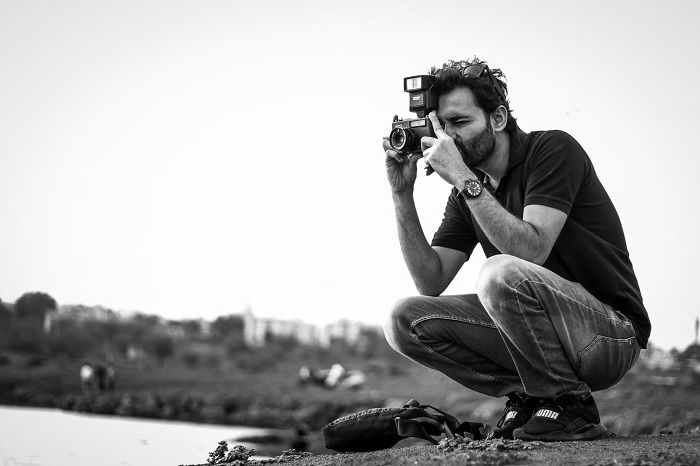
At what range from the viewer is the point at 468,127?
389cm

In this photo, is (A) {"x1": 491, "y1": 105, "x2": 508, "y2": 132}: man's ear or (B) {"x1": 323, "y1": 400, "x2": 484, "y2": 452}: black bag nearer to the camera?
(B) {"x1": 323, "y1": 400, "x2": 484, "y2": 452}: black bag

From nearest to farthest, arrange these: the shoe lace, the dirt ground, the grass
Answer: the dirt ground, the shoe lace, the grass

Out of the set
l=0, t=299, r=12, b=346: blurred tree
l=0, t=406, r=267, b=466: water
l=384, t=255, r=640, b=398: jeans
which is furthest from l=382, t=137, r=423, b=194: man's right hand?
l=0, t=299, r=12, b=346: blurred tree

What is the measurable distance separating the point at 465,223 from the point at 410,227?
0.34 metres

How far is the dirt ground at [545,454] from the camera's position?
2969mm

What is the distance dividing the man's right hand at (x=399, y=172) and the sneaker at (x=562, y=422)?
4.27 feet

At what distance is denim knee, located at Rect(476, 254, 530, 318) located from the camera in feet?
11.1

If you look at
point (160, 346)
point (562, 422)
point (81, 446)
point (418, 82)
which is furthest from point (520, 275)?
point (160, 346)

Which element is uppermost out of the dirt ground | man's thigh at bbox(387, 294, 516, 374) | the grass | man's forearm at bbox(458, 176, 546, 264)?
man's forearm at bbox(458, 176, 546, 264)

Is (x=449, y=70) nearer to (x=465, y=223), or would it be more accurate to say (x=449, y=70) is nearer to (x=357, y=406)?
(x=465, y=223)

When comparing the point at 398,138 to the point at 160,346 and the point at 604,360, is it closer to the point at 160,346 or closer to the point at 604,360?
the point at 604,360

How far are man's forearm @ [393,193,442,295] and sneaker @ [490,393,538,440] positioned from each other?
29.5 inches

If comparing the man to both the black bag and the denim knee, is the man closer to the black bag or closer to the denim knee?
the denim knee

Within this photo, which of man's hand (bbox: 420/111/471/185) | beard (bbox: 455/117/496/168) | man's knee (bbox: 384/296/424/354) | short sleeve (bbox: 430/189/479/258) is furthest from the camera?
short sleeve (bbox: 430/189/479/258)
